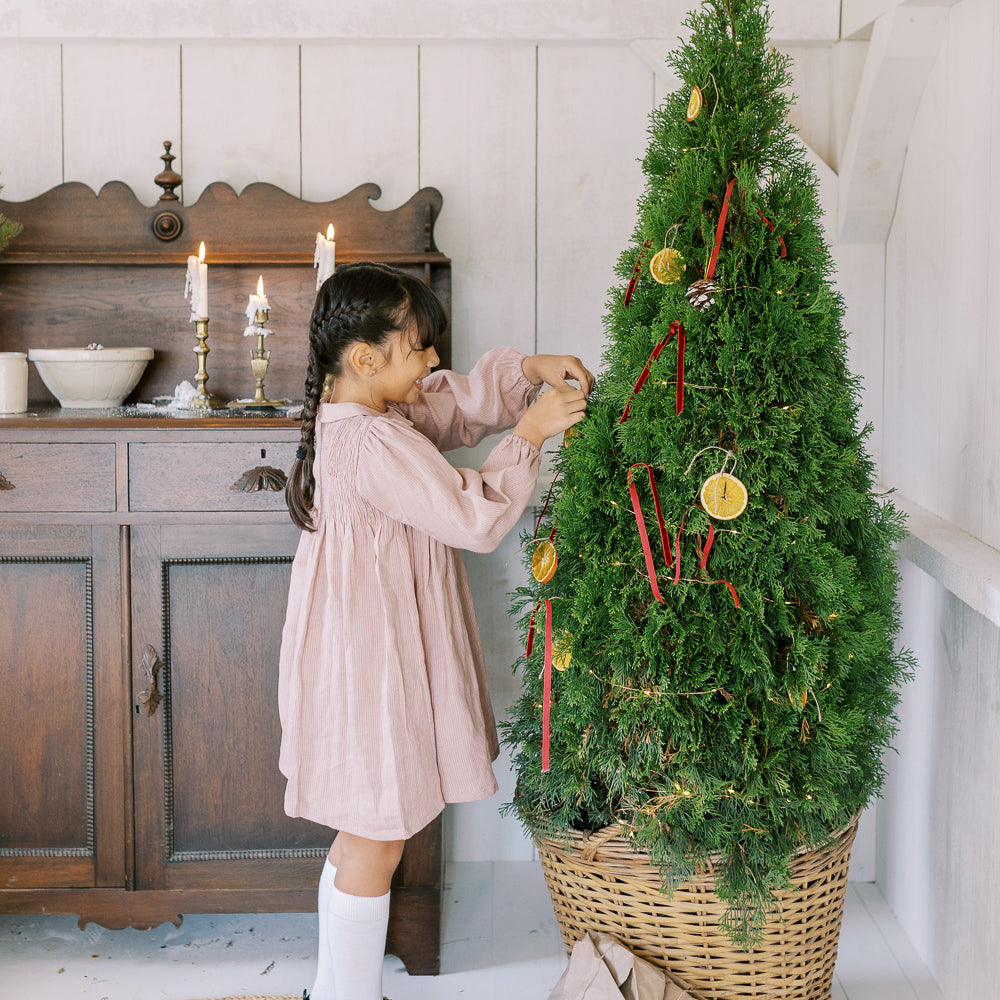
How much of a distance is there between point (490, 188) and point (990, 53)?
983 mm

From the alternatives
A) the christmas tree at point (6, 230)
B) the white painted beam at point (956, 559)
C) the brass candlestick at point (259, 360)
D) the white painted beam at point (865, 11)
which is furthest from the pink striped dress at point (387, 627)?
the white painted beam at point (865, 11)

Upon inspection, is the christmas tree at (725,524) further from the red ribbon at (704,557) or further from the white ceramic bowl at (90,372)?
the white ceramic bowl at (90,372)

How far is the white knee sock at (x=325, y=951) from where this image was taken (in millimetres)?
1744

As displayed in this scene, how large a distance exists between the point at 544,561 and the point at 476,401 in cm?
43

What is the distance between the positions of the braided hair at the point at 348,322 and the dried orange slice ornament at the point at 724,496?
1.79 feet

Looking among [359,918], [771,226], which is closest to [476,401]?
[771,226]

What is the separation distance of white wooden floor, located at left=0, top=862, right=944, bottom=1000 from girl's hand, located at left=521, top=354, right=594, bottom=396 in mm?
1078

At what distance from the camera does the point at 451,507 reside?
1565mm

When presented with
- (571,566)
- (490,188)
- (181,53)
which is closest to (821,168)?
(490,188)

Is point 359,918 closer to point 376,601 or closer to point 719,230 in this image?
point 376,601

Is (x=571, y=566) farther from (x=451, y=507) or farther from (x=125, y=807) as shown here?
(x=125, y=807)

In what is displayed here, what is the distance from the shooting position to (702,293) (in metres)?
1.39

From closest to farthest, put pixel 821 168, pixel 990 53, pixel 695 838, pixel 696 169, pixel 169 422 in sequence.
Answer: pixel 696 169 → pixel 695 838 → pixel 990 53 → pixel 169 422 → pixel 821 168

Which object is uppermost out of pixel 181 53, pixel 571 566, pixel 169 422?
pixel 181 53
